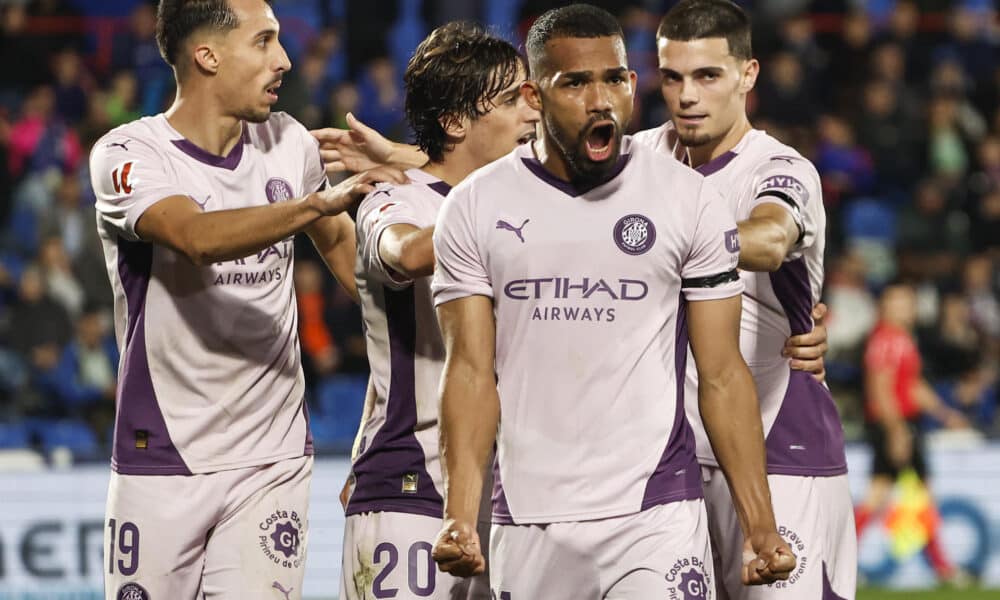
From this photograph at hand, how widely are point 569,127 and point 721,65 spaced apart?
4.65 ft

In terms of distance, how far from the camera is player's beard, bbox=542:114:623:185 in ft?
15.6

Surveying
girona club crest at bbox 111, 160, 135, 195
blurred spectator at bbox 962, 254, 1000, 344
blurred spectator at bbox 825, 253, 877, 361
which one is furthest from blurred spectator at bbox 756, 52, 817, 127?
girona club crest at bbox 111, 160, 135, 195

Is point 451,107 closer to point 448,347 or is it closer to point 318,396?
point 448,347

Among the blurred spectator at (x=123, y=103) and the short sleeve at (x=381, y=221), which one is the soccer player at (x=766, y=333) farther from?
the blurred spectator at (x=123, y=103)

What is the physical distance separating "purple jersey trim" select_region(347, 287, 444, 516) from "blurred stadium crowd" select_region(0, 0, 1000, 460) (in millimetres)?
7157

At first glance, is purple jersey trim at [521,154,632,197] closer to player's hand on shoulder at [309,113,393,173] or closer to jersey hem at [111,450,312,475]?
player's hand on shoulder at [309,113,393,173]

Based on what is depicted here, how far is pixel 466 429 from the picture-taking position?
4.73 meters

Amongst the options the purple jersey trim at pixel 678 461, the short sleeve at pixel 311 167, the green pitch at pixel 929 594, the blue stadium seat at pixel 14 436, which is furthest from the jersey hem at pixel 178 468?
the blue stadium seat at pixel 14 436

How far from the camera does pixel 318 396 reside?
13.6 m

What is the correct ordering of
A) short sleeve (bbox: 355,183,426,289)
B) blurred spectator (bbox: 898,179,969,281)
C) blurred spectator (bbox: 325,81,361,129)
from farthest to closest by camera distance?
blurred spectator (bbox: 325,81,361,129)
blurred spectator (bbox: 898,179,969,281)
short sleeve (bbox: 355,183,426,289)

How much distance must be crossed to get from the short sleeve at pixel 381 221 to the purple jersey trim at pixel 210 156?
2.36 ft

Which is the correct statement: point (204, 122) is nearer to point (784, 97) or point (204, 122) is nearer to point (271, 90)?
point (271, 90)

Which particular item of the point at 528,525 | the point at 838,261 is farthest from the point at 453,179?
the point at 838,261

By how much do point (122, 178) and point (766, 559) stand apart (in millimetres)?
2559
